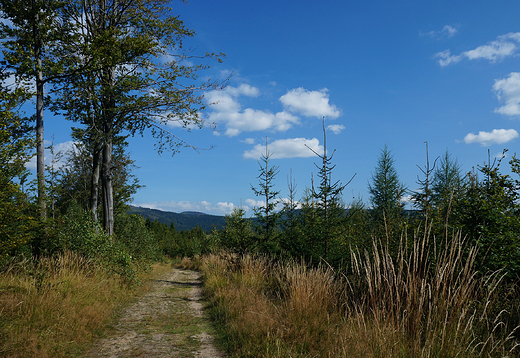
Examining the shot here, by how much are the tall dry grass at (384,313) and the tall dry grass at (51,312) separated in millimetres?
2495

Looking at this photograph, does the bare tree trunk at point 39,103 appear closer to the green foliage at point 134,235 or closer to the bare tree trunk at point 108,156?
the bare tree trunk at point 108,156

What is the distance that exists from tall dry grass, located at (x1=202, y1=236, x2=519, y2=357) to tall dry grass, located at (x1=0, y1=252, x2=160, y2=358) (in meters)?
2.50

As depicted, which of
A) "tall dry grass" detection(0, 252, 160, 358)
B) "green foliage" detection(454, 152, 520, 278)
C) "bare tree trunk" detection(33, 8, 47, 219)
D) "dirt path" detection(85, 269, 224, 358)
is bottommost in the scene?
"dirt path" detection(85, 269, 224, 358)

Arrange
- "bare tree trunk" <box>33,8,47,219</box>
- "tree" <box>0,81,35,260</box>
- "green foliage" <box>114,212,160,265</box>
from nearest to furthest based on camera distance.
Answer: "tree" <box>0,81,35,260</box> < "bare tree trunk" <box>33,8,47,219</box> < "green foliage" <box>114,212,160,265</box>

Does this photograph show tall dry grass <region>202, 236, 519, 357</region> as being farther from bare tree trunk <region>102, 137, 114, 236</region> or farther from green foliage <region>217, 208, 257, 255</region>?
bare tree trunk <region>102, 137, 114, 236</region>

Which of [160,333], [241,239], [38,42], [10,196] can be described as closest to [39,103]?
[38,42]

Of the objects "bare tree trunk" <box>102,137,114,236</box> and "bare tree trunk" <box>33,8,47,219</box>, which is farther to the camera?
"bare tree trunk" <box>33,8,47,219</box>

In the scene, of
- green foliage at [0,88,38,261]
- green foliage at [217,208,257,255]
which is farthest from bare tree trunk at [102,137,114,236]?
green foliage at [217,208,257,255]

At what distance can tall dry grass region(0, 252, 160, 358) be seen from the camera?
4.17m

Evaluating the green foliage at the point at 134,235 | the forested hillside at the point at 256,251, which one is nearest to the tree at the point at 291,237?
the forested hillside at the point at 256,251

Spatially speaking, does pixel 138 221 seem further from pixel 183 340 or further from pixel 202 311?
pixel 183 340

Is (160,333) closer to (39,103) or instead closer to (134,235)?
(39,103)

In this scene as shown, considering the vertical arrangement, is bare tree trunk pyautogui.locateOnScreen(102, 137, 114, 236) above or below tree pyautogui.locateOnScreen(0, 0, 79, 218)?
below

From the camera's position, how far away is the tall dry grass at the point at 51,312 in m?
4.17
